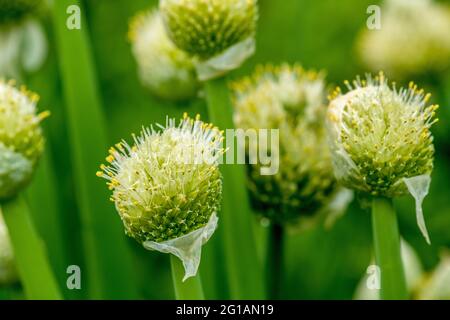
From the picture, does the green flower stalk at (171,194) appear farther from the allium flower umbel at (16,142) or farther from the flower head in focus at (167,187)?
the allium flower umbel at (16,142)

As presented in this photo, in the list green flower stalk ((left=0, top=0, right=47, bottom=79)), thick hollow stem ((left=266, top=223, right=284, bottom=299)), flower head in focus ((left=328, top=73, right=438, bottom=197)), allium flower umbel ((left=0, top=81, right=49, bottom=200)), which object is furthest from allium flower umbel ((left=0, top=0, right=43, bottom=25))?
flower head in focus ((left=328, top=73, right=438, bottom=197))

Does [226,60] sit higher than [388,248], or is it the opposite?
[226,60]

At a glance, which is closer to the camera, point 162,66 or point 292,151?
point 292,151

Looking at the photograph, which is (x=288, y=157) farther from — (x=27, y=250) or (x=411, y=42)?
(x=411, y=42)

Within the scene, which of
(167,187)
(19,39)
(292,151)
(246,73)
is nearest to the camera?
(167,187)

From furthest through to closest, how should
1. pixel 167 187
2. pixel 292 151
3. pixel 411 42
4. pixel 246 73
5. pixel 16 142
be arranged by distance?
1. pixel 246 73
2. pixel 411 42
3. pixel 292 151
4. pixel 16 142
5. pixel 167 187

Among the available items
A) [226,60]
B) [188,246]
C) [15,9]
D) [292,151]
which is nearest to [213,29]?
[226,60]

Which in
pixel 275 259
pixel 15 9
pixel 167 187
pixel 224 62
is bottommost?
pixel 275 259
